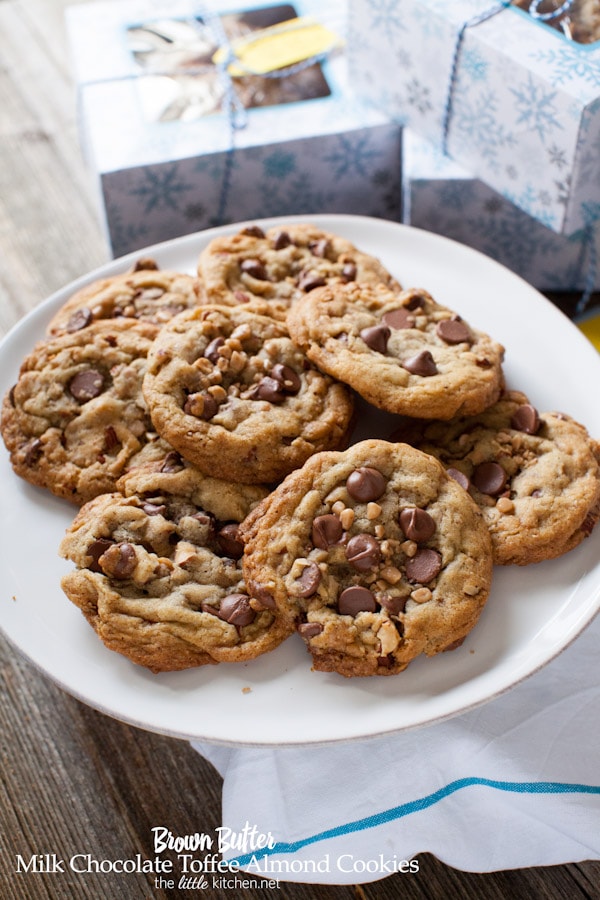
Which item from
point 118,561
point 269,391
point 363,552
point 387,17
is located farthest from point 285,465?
point 387,17

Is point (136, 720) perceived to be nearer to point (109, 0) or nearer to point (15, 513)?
point (15, 513)

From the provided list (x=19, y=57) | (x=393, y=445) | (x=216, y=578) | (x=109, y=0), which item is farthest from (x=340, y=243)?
(x=19, y=57)

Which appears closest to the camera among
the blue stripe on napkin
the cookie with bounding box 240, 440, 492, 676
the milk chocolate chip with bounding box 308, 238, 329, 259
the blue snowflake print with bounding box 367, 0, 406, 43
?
the cookie with bounding box 240, 440, 492, 676

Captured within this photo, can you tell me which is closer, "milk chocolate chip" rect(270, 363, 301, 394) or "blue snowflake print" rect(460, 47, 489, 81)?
"milk chocolate chip" rect(270, 363, 301, 394)

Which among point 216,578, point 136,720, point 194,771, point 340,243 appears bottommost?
Result: point 194,771

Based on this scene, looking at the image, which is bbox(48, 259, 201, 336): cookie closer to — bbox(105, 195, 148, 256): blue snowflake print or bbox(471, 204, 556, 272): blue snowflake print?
bbox(105, 195, 148, 256): blue snowflake print

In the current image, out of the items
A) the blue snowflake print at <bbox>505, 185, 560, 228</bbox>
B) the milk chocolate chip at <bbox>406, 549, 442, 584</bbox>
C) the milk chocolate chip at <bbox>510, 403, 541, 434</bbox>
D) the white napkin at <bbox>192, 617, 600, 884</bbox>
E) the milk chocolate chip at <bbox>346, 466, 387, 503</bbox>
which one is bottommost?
the white napkin at <bbox>192, 617, 600, 884</bbox>

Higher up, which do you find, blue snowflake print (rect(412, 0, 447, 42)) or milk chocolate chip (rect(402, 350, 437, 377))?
blue snowflake print (rect(412, 0, 447, 42))

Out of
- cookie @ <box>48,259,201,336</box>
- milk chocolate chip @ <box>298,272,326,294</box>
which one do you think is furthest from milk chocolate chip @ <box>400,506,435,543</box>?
cookie @ <box>48,259,201,336</box>
